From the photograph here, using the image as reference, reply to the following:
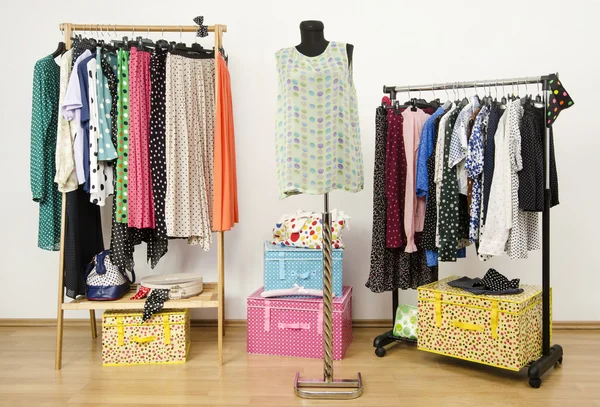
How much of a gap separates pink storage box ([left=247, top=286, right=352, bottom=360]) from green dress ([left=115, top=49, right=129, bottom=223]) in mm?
906

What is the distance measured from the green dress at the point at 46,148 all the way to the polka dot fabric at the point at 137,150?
1.67 feet

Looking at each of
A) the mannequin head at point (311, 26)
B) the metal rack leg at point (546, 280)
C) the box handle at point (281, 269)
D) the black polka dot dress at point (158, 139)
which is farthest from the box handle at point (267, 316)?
the mannequin head at point (311, 26)

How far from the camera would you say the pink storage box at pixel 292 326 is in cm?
294

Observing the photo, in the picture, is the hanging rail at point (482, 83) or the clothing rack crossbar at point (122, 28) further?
the clothing rack crossbar at point (122, 28)

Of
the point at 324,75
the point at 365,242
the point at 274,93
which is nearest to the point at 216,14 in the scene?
the point at 274,93

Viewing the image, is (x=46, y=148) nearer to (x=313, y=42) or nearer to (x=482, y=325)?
(x=313, y=42)

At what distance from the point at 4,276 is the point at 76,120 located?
1545 millimetres

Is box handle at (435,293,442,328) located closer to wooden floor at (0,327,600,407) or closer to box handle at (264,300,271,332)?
wooden floor at (0,327,600,407)

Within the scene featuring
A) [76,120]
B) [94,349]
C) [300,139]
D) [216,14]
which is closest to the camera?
[300,139]

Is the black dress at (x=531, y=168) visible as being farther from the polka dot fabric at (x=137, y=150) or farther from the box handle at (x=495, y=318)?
the polka dot fabric at (x=137, y=150)

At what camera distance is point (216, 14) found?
358 centimetres

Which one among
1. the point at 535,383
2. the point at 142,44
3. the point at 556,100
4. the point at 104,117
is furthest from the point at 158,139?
the point at 535,383

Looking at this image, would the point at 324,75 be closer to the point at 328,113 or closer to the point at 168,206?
the point at 328,113

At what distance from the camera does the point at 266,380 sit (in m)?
2.64
